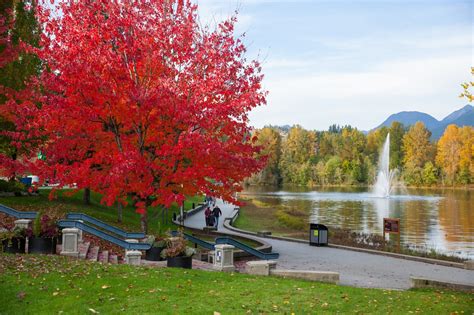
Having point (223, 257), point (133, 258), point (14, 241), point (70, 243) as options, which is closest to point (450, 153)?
point (223, 257)

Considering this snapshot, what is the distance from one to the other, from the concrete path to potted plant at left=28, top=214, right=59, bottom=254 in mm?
9053

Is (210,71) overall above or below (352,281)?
above

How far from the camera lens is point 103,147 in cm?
2023

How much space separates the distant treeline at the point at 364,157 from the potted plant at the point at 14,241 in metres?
107

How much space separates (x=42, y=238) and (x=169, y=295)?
6.74 metres

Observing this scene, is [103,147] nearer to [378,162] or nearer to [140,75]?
[140,75]

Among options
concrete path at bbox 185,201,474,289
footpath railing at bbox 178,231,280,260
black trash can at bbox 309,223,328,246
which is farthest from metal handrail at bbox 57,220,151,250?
black trash can at bbox 309,223,328,246

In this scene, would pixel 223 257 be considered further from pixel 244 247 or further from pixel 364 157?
pixel 364 157

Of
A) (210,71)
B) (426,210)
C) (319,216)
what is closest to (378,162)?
(426,210)

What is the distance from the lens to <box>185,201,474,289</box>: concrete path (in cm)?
1816

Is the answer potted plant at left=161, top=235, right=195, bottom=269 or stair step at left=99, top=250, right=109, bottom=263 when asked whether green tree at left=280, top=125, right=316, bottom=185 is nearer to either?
stair step at left=99, top=250, right=109, bottom=263

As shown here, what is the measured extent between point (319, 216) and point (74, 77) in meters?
37.7

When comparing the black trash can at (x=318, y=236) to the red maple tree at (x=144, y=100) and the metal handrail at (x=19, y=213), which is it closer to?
the red maple tree at (x=144, y=100)

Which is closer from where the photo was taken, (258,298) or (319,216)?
(258,298)
